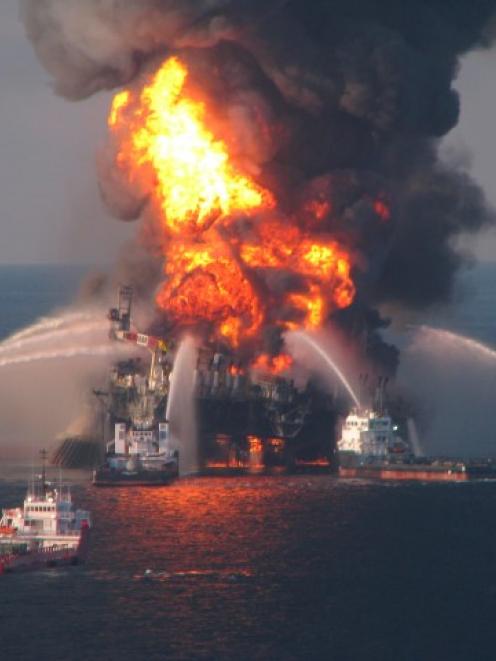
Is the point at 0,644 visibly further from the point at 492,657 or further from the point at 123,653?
the point at 492,657

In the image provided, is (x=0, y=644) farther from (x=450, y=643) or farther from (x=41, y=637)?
(x=450, y=643)

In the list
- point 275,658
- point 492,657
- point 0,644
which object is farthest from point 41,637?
point 492,657

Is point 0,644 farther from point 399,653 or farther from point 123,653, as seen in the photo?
point 399,653

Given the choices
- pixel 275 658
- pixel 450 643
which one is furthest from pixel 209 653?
pixel 450 643

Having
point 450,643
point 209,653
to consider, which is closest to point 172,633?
point 209,653

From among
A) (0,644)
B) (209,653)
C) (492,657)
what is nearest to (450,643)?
(492,657)

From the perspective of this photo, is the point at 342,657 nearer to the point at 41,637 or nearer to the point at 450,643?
the point at 450,643
